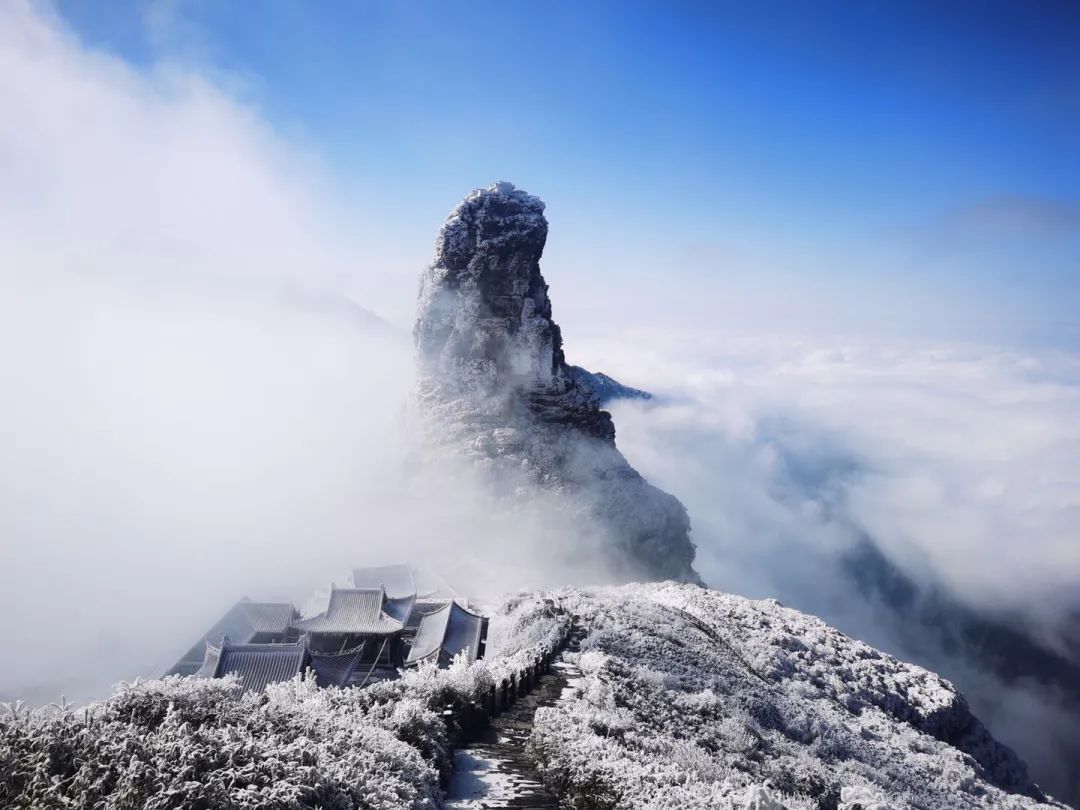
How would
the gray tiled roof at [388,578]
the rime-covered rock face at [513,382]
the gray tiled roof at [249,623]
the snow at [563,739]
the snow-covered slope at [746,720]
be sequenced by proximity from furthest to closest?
the rime-covered rock face at [513,382], the gray tiled roof at [388,578], the gray tiled roof at [249,623], the snow-covered slope at [746,720], the snow at [563,739]

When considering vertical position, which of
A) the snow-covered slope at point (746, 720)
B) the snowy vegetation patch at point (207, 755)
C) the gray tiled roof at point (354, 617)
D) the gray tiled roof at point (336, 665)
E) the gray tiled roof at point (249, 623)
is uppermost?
the snowy vegetation patch at point (207, 755)

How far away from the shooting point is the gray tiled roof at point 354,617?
37375 mm

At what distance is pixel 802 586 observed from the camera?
12962 cm

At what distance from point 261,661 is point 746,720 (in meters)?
22.0

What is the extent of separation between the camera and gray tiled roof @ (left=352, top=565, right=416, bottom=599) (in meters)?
51.7

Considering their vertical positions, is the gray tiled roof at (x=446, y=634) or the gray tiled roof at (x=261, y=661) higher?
the gray tiled roof at (x=446, y=634)

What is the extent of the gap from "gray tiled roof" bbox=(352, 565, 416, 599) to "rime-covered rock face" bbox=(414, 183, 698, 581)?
19213 millimetres

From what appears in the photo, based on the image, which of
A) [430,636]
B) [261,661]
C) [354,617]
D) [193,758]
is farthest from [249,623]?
[193,758]

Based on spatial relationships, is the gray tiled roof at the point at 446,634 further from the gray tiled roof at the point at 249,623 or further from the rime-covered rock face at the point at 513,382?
the rime-covered rock face at the point at 513,382

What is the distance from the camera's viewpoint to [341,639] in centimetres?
3762

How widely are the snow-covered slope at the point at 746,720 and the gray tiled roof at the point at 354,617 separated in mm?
12011

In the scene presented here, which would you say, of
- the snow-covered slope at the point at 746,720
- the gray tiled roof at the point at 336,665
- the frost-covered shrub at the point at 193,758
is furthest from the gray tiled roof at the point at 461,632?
the frost-covered shrub at the point at 193,758

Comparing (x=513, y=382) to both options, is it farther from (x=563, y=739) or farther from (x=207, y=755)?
(x=207, y=755)

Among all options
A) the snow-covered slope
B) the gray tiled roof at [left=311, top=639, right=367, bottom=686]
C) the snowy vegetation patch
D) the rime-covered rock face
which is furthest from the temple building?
the rime-covered rock face
